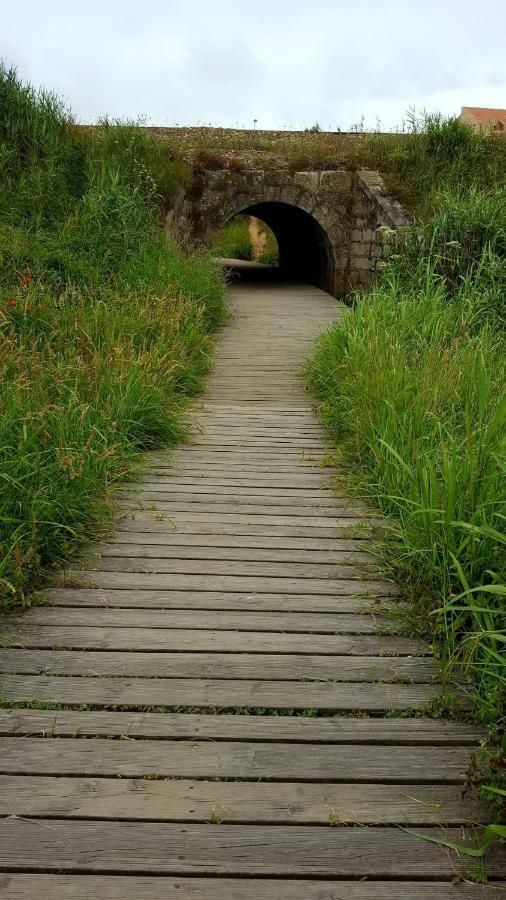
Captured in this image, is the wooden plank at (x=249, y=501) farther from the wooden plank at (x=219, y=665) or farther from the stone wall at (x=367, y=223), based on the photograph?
the stone wall at (x=367, y=223)

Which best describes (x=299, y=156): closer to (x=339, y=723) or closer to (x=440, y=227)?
(x=440, y=227)

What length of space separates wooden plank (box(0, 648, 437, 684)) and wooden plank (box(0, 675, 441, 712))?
36mm

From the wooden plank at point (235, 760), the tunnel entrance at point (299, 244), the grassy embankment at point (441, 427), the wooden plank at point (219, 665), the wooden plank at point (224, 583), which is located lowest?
the wooden plank at point (224, 583)

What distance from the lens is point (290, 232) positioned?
17.3 m

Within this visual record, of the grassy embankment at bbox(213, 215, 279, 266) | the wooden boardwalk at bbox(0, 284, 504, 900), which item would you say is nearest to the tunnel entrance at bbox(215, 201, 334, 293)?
the grassy embankment at bbox(213, 215, 279, 266)

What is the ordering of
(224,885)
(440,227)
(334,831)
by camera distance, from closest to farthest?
(224,885) < (334,831) < (440,227)

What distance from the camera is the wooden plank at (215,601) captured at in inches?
116

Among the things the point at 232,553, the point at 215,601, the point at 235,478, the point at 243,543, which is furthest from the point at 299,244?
the point at 215,601

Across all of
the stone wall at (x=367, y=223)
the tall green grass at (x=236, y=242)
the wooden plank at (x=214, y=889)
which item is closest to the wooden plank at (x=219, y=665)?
the wooden plank at (x=214, y=889)

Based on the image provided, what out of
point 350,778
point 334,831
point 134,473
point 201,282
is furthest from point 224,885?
point 201,282

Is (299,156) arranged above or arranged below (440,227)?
above

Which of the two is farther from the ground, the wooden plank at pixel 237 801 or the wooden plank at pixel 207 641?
the wooden plank at pixel 237 801

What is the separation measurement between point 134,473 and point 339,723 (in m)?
2.59

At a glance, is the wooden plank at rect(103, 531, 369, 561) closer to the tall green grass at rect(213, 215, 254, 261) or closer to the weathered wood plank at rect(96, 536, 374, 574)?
the weathered wood plank at rect(96, 536, 374, 574)
